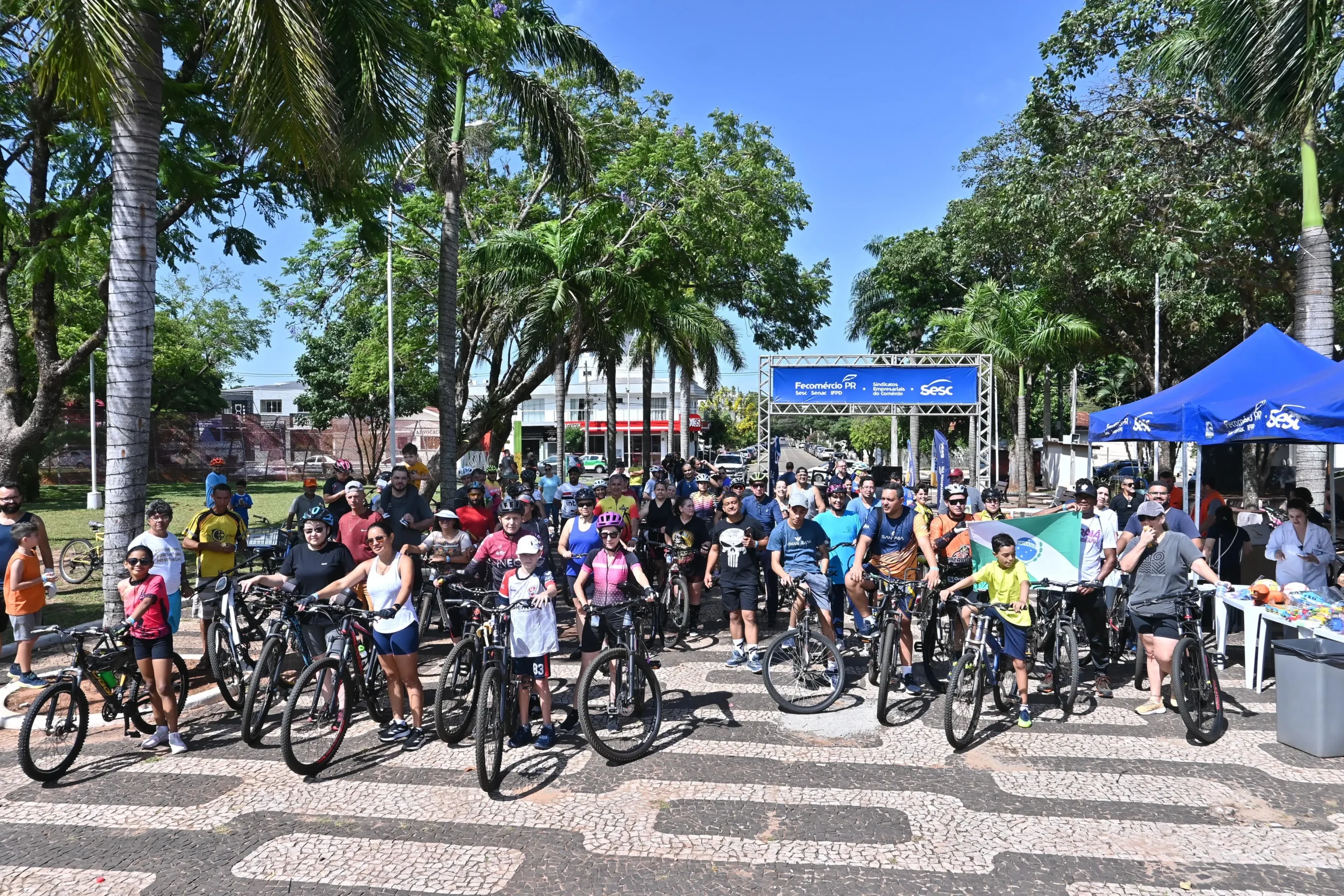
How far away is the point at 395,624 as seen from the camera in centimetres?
629

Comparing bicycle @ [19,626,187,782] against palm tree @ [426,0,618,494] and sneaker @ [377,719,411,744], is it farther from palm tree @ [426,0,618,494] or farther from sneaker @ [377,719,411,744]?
palm tree @ [426,0,618,494]

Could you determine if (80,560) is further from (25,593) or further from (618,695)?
(618,695)

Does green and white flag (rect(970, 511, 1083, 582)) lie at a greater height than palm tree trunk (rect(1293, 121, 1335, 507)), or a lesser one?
lesser

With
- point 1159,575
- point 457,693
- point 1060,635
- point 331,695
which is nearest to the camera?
point 331,695

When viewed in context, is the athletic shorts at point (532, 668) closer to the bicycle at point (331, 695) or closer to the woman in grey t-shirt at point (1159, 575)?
the bicycle at point (331, 695)

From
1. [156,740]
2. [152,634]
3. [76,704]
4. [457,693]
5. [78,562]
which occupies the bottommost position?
[156,740]

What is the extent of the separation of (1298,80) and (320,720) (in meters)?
14.7

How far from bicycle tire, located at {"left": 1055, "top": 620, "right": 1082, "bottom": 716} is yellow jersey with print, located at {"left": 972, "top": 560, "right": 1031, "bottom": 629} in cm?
60

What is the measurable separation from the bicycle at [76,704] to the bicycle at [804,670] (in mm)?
4678

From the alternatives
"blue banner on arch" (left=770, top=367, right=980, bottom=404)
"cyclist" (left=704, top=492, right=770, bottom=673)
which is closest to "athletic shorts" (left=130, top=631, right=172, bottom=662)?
"cyclist" (left=704, top=492, right=770, bottom=673)

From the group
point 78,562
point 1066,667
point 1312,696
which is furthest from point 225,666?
point 1312,696

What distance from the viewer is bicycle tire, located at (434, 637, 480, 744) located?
6094mm

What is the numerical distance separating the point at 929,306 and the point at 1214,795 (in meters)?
44.1

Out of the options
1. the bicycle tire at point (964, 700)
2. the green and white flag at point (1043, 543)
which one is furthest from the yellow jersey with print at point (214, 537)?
the green and white flag at point (1043, 543)
